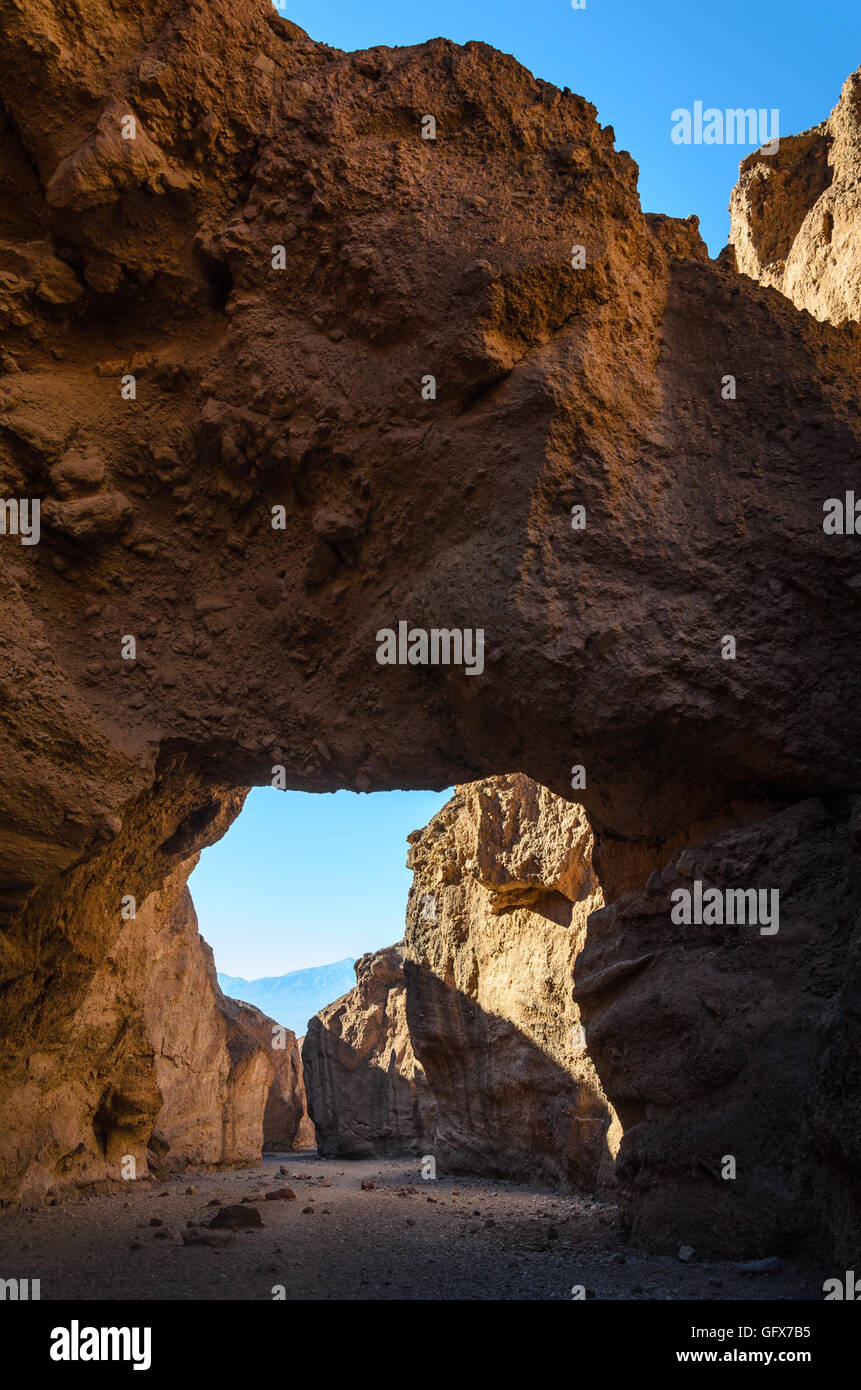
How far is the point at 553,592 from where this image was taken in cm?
476

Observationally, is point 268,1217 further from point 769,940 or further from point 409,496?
point 409,496

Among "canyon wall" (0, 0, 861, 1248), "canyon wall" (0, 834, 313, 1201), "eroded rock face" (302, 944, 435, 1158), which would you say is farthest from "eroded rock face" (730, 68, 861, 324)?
"eroded rock face" (302, 944, 435, 1158)

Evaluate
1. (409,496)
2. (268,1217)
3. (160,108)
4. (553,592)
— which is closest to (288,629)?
(409,496)

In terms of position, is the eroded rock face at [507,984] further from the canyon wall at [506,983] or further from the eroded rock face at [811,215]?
the eroded rock face at [811,215]

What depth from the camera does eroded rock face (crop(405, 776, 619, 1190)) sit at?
9023mm

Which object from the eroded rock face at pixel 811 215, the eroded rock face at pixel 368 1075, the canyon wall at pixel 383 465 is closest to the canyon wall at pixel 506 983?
the canyon wall at pixel 383 465

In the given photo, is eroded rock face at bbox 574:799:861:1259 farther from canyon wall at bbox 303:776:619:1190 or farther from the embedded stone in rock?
the embedded stone in rock

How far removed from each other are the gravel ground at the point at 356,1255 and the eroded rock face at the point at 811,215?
22.1ft

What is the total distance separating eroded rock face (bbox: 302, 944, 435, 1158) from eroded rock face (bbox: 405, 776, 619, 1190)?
6.57 metres

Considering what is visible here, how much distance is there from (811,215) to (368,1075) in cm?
1576

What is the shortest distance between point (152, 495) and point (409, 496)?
1592 millimetres

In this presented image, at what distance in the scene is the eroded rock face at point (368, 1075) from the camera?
17.1 metres
